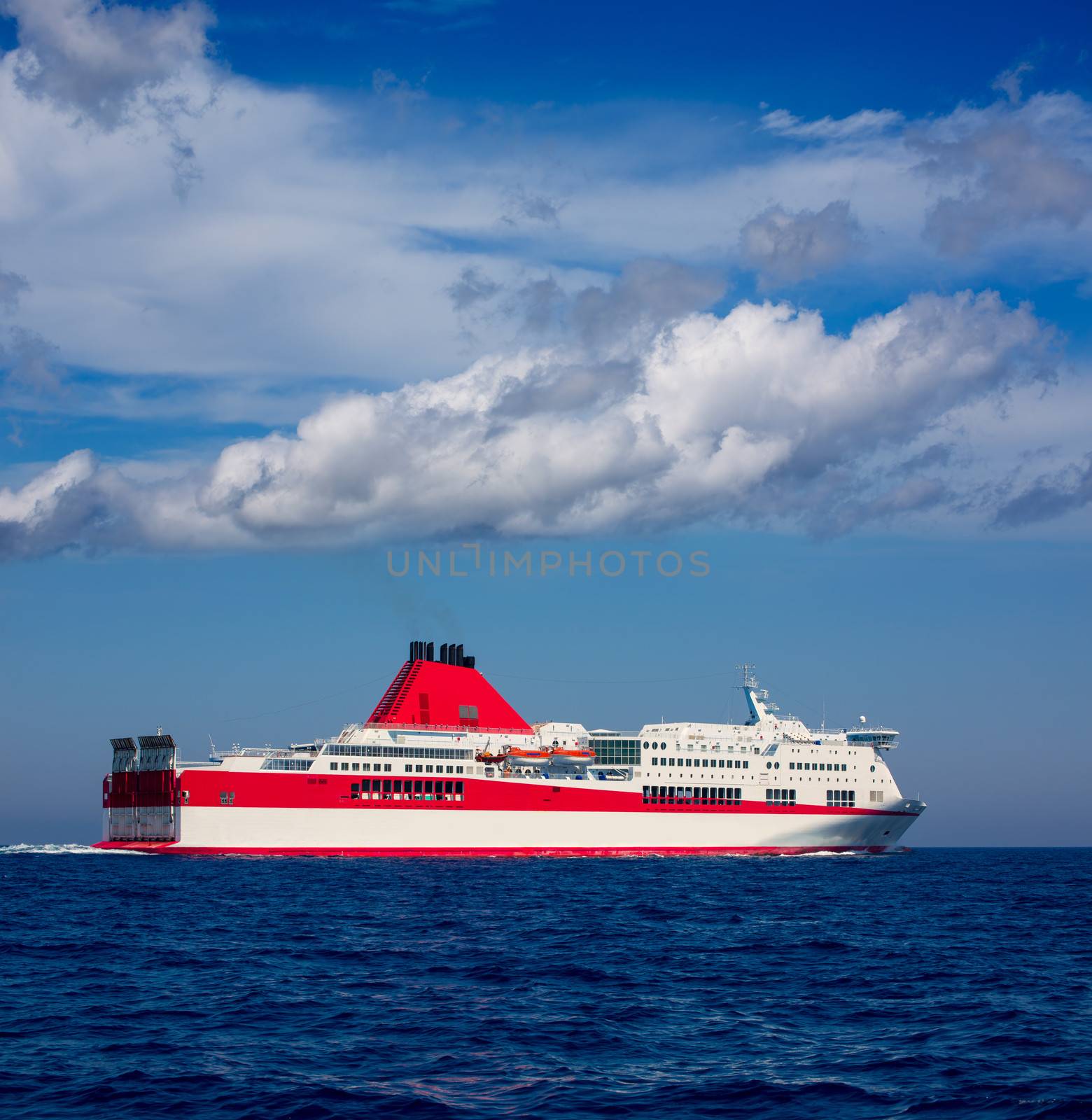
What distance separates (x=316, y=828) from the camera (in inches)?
2815

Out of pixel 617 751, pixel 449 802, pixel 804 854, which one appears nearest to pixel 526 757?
pixel 617 751

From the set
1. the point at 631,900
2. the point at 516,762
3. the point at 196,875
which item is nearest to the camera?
the point at 631,900

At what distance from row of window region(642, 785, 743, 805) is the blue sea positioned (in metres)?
24.4

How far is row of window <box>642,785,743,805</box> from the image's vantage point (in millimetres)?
78625

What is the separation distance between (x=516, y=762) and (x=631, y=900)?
28960 millimetres

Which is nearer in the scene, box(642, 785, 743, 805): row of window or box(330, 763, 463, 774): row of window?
box(330, 763, 463, 774): row of window

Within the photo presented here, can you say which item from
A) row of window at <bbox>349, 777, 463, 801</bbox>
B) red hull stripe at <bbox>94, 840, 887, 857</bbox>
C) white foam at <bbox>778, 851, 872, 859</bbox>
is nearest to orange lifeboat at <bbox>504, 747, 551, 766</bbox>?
row of window at <bbox>349, 777, 463, 801</bbox>

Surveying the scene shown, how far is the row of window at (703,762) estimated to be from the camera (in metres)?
79.9

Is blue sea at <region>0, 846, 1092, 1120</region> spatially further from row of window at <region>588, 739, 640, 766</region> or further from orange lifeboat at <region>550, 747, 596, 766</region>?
row of window at <region>588, 739, 640, 766</region>

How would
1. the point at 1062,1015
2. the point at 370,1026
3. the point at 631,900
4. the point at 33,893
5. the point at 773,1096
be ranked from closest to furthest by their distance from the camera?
the point at 773,1096 → the point at 370,1026 → the point at 1062,1015 → the point at 631,900 → the point at 33,893

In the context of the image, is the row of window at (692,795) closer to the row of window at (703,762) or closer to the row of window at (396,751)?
the row of window at (703,762)

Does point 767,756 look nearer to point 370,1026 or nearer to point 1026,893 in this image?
point 1026,893

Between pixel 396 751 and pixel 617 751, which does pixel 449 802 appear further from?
pixel 617 751

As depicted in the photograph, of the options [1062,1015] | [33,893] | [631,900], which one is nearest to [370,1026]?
[1062,1015]
